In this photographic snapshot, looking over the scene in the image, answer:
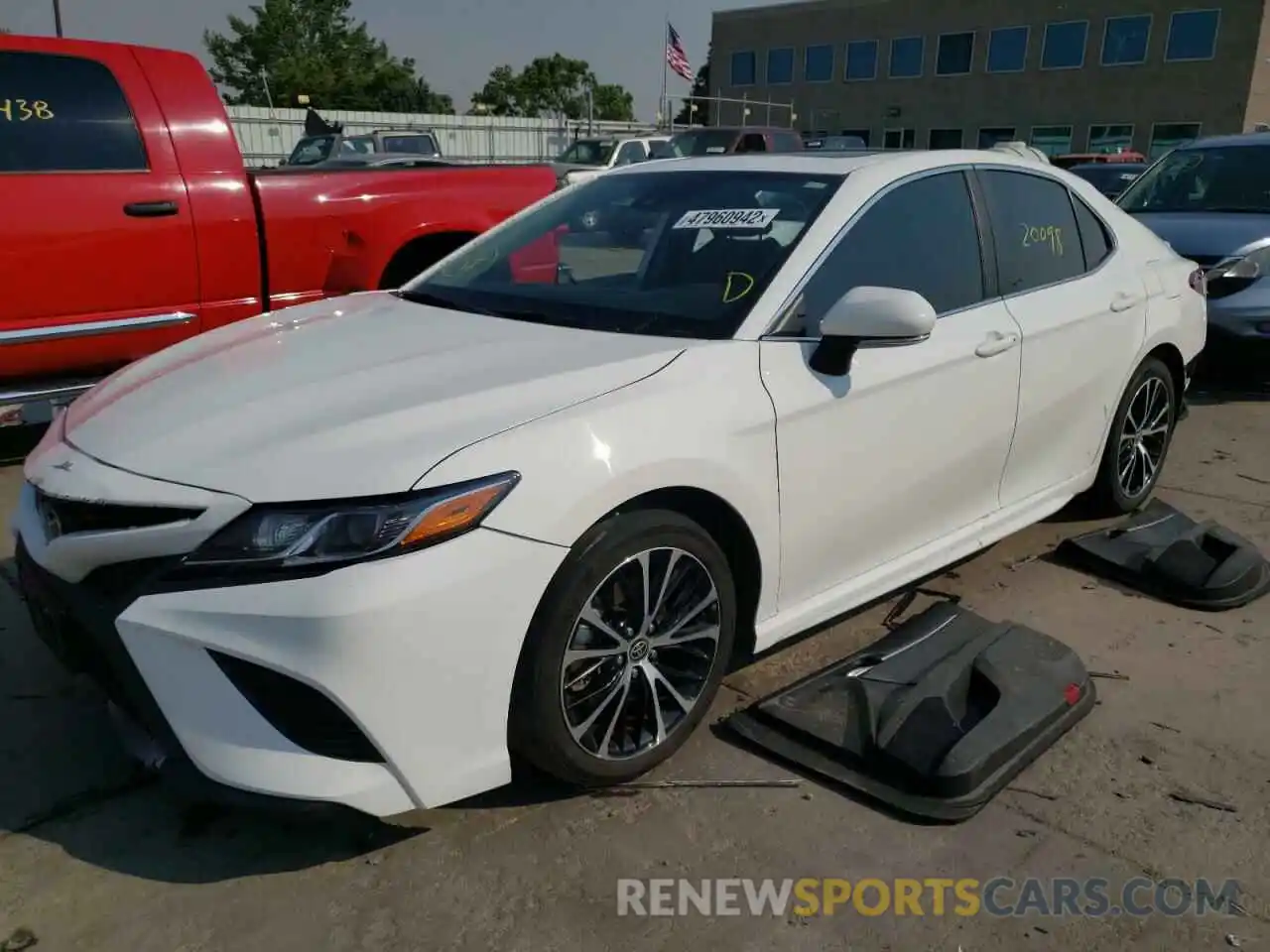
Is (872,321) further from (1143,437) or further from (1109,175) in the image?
(1109,175)

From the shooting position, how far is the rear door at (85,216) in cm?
464

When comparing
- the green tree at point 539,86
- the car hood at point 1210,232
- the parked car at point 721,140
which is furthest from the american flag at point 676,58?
the green tree at point 539,86

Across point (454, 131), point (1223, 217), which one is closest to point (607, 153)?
point (454, 131)

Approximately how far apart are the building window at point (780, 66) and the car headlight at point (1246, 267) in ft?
163

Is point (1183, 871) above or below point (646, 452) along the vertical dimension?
below

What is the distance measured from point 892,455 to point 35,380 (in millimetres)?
3929

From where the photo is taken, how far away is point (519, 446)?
229 cm

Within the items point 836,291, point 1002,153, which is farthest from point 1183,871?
point 1002,153

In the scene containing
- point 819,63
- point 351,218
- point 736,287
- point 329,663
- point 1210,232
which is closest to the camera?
point 329,663

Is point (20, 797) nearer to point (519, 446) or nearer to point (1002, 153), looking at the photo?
point (519, 446)

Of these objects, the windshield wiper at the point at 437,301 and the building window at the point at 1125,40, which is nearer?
the windshield wiper at the point at 437,301

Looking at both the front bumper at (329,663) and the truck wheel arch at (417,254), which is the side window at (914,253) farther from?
the truck wheel arch at (417,254)

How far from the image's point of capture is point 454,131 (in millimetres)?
30703

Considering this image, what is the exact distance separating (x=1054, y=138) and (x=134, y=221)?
153 ft
